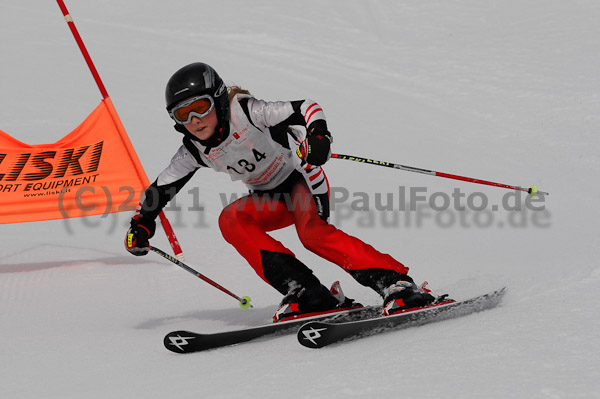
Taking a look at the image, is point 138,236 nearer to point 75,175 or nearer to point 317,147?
point 317,147

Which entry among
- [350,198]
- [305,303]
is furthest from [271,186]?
[350,198]

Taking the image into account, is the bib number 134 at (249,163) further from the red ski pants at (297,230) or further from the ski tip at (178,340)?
the ski tip at (178,340)

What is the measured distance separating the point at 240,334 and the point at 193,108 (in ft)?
3.78

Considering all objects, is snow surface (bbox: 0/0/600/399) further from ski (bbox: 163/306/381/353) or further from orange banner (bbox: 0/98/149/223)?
orange banner (bbox: 0/98/149/223)

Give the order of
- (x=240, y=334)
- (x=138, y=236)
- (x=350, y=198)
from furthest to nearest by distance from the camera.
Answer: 1. (x=350, y=198)
2. (x=138, y=236)
3. (x=240, y=334)

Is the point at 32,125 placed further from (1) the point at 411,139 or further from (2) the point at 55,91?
(1) the point at 411,139

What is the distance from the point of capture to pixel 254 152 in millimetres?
3723

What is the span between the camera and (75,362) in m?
3.41

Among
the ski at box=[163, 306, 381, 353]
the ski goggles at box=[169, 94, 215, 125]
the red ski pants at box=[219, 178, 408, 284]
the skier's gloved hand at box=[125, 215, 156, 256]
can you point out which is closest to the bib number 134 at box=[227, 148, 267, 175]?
the red ski pants at box=[219, 178, 408, 284]

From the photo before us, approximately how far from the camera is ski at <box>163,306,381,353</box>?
134 inches

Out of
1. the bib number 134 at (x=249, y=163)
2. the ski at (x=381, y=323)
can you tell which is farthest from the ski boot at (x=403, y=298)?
the bib number 134 at (x=249, y=163)

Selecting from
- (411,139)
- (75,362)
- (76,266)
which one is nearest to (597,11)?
(411,139)

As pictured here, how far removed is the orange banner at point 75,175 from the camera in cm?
536

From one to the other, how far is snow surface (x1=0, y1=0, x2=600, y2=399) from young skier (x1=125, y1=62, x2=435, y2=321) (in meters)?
0.41
